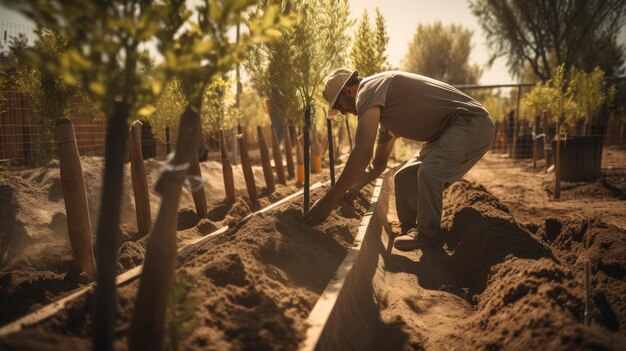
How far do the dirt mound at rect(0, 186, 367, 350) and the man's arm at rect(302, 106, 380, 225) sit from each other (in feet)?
1.09

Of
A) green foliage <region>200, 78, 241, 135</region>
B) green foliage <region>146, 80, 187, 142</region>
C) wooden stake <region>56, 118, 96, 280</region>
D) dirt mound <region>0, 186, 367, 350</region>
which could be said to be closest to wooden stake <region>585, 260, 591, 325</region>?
dirt mound <region>0, 186, 367, 350</region>

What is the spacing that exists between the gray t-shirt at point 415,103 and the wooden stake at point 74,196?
7.91ft

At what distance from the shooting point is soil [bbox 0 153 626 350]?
6.25ft

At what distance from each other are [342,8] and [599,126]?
12.2 meters

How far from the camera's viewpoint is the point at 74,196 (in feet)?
10.4

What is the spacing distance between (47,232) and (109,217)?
409 cm

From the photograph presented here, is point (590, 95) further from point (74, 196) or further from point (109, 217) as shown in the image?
point (109, 217)

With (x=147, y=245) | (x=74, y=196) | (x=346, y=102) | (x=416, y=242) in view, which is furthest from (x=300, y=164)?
(x=147, y=245)

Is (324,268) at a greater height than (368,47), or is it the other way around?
(368,47)

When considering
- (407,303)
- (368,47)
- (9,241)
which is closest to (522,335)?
(407,303)

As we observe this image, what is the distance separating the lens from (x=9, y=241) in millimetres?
4395

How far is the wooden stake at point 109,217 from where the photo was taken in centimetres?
148

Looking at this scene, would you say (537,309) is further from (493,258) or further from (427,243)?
(427,243)

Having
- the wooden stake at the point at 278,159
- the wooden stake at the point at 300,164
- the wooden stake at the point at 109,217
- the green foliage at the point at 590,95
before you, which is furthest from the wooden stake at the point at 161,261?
the green foliage at the point at 590,95
